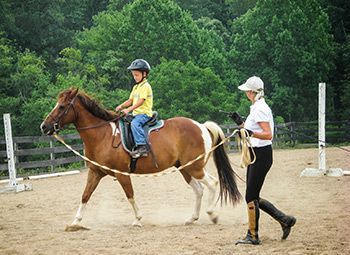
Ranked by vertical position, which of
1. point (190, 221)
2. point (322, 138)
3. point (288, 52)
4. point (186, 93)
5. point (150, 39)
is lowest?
point (190, 221)

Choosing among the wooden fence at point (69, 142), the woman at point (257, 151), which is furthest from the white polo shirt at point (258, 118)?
the wooden fence at point (69, 142)

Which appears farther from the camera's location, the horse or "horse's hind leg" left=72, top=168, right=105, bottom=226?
the horse

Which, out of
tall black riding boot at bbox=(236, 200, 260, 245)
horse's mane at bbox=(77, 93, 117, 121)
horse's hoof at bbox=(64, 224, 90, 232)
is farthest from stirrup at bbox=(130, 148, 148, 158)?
tall black riding boot at bbox=(236, 200, 260, 245)

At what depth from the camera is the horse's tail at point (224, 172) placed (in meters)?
9.17

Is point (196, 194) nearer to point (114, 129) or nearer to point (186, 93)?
point (114, 129)

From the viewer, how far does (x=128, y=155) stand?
906 cm

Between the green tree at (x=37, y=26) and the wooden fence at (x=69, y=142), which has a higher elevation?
the green tree at (x=37, y=26)

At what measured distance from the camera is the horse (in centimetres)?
894

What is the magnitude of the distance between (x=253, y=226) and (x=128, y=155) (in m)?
2.91

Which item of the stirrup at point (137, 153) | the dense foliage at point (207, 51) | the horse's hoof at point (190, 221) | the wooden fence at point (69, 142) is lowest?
the wooden fence at point (69, 142)

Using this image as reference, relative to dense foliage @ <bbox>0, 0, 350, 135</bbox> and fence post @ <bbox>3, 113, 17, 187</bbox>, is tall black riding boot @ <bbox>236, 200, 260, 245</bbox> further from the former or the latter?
dense foliage @ <bbox>0, 0, 350, 135</bbox>

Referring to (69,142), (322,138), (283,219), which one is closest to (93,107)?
(283,219)

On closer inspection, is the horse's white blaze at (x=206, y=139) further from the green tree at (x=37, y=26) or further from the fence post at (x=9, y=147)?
the green tree at (x=37, y=26)

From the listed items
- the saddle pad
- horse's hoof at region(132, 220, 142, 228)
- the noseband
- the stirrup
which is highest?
the noseband
